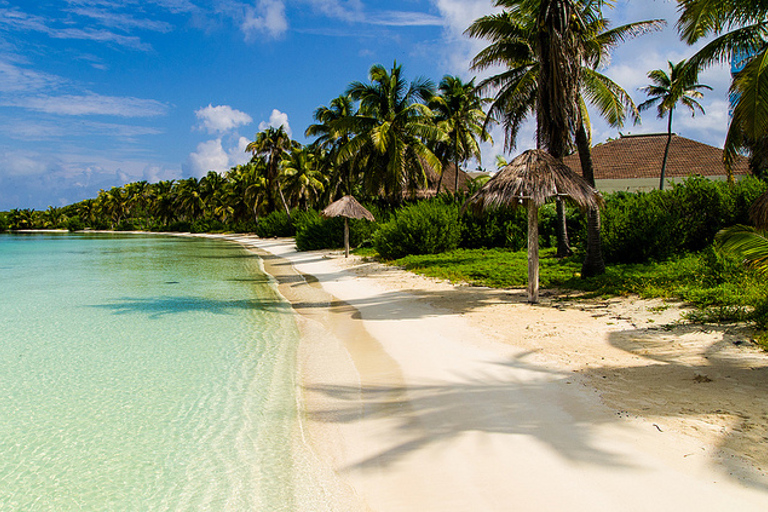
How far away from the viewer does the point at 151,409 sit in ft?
18.0

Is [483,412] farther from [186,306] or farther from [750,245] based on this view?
[186,306]

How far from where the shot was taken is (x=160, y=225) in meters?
88.1

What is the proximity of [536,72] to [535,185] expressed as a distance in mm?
6805

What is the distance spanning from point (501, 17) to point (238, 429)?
13.7 m

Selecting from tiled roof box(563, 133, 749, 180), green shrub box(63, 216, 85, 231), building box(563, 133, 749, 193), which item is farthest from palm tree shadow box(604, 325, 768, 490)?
green shrub box(63, 216, 85, 231)

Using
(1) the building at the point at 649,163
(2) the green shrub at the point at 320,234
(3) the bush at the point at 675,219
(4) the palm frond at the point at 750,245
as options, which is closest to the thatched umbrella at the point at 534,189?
(3) the bush at the point at 675,219

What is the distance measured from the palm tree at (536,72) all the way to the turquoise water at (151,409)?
7.55 metres

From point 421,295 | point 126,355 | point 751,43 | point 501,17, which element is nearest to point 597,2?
point 501,17

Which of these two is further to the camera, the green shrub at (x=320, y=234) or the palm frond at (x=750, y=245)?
the green shrub at (x=320, y=234)

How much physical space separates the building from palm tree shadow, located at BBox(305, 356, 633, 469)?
2121cm

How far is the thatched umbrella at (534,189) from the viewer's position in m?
9.02

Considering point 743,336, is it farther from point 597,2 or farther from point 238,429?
point 597,2

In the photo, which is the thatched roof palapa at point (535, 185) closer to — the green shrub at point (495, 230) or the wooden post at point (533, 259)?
the wooden post at point (533, 259)

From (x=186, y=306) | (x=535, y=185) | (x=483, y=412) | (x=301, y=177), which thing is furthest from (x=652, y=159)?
(x=483, y=412)
